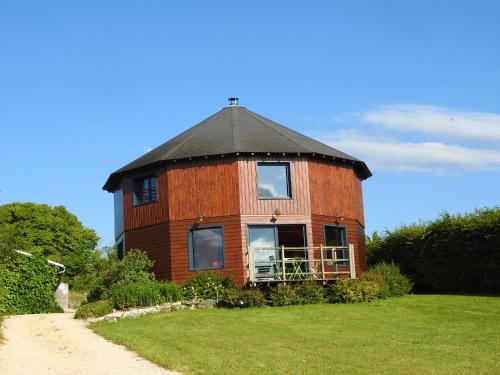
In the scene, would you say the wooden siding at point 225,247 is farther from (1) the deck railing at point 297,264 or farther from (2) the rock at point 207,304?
(2) the rock at point 207,304

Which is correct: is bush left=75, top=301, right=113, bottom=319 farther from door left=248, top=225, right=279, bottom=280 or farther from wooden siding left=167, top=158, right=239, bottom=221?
door left=248, top=225, right=279, bottom=280

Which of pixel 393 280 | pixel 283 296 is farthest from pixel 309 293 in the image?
pixel 393 280

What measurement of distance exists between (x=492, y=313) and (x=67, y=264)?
156 feet

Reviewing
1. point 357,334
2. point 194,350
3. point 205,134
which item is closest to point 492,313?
point 357,334

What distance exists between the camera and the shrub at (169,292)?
25.8m

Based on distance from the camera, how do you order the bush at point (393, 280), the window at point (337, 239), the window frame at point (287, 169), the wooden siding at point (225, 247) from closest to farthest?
the wooden siding at point (225, 247) < the bush at point (393, 280) < the window frame at point (287, 169) < the window at point (337, 239)

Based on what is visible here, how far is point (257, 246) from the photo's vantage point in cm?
2795

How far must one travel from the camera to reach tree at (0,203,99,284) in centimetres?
6166

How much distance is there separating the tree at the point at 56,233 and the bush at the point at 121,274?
3268 centimetres

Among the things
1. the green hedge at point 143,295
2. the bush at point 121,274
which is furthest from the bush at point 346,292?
the bush at point 121,274

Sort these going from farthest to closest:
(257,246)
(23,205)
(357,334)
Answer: (23,205) < (257,246) < (357,334)

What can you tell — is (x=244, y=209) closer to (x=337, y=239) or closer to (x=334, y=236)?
(x=334, y=236)

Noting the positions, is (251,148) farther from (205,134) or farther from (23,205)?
(23,205)

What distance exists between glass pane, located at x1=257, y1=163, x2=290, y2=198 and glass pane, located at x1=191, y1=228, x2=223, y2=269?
238cm
